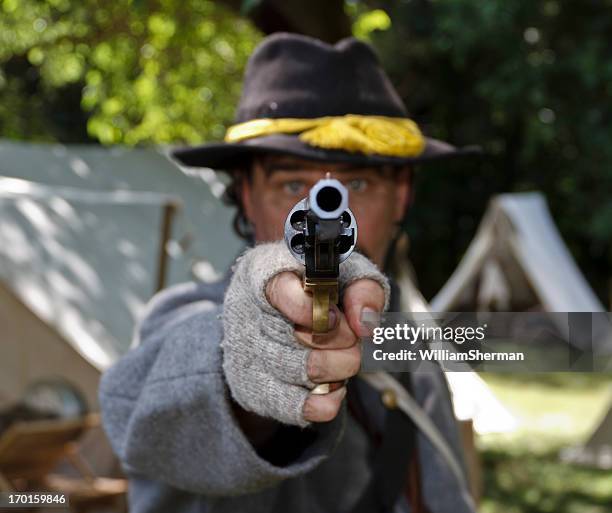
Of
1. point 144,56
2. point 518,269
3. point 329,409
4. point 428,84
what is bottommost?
point 518,269

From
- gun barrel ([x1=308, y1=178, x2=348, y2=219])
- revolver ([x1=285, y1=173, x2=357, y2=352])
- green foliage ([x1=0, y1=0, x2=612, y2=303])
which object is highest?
gun barrel ([x1=308, y1=178, x2=348, y2=219])

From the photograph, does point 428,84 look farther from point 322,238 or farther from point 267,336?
point 322,238

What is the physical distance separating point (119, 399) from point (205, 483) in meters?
0.25

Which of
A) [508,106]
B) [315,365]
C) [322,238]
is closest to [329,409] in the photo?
[315,365]

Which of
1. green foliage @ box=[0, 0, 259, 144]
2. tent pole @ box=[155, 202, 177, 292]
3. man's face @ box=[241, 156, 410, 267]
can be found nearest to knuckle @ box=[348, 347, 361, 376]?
man's face @ box=[241, 156, 410, 267]

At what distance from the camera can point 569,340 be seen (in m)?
1.16

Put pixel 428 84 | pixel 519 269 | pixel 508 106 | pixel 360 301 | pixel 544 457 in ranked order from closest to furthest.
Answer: pixel 360 301 → pixel 544 457 → pixel 508 106 → pixel 519 269 → pixel 428 84

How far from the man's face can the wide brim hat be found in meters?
0.04

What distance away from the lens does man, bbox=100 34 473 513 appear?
44.3 inches

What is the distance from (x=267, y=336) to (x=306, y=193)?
2.31 ft

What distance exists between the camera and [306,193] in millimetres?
1807

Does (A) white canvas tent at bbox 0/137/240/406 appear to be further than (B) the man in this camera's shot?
Yes

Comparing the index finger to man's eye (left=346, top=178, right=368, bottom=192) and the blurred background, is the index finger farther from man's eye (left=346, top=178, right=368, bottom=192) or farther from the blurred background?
man's eye (left=346, top=178, right=368, bottom=192)

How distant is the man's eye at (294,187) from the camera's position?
5.97 ft
